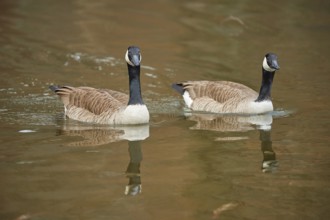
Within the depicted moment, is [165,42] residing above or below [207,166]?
above

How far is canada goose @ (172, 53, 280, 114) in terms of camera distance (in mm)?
13102

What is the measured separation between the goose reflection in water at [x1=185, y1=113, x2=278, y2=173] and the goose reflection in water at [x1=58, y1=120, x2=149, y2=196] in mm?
971

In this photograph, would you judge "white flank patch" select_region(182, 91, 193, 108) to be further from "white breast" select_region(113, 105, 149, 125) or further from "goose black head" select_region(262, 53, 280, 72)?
"white breast" select_region(113, 105, 149, 125)

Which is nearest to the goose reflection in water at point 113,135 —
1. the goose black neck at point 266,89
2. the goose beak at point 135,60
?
the goose beak at point 135,60

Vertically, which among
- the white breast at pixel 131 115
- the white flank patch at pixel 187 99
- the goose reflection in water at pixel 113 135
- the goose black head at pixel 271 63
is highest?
the goose black head at pixel 271 63

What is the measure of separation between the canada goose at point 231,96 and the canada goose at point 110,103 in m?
1.53

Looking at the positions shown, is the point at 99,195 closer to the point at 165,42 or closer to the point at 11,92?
the point at 11,92

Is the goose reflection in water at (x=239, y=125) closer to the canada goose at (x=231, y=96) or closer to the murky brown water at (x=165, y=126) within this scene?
the murky brown water at (x=165, y=126)

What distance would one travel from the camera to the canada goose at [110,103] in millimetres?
12016

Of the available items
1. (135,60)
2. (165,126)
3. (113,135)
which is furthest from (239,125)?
(113,135)

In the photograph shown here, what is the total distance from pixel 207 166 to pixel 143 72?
6759 mm

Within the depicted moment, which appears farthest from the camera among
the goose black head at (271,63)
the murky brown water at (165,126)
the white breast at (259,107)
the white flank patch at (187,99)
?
the white flank patch at (187,99)

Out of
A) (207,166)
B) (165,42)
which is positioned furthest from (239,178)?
(165,42)

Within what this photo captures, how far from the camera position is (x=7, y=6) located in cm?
2411
